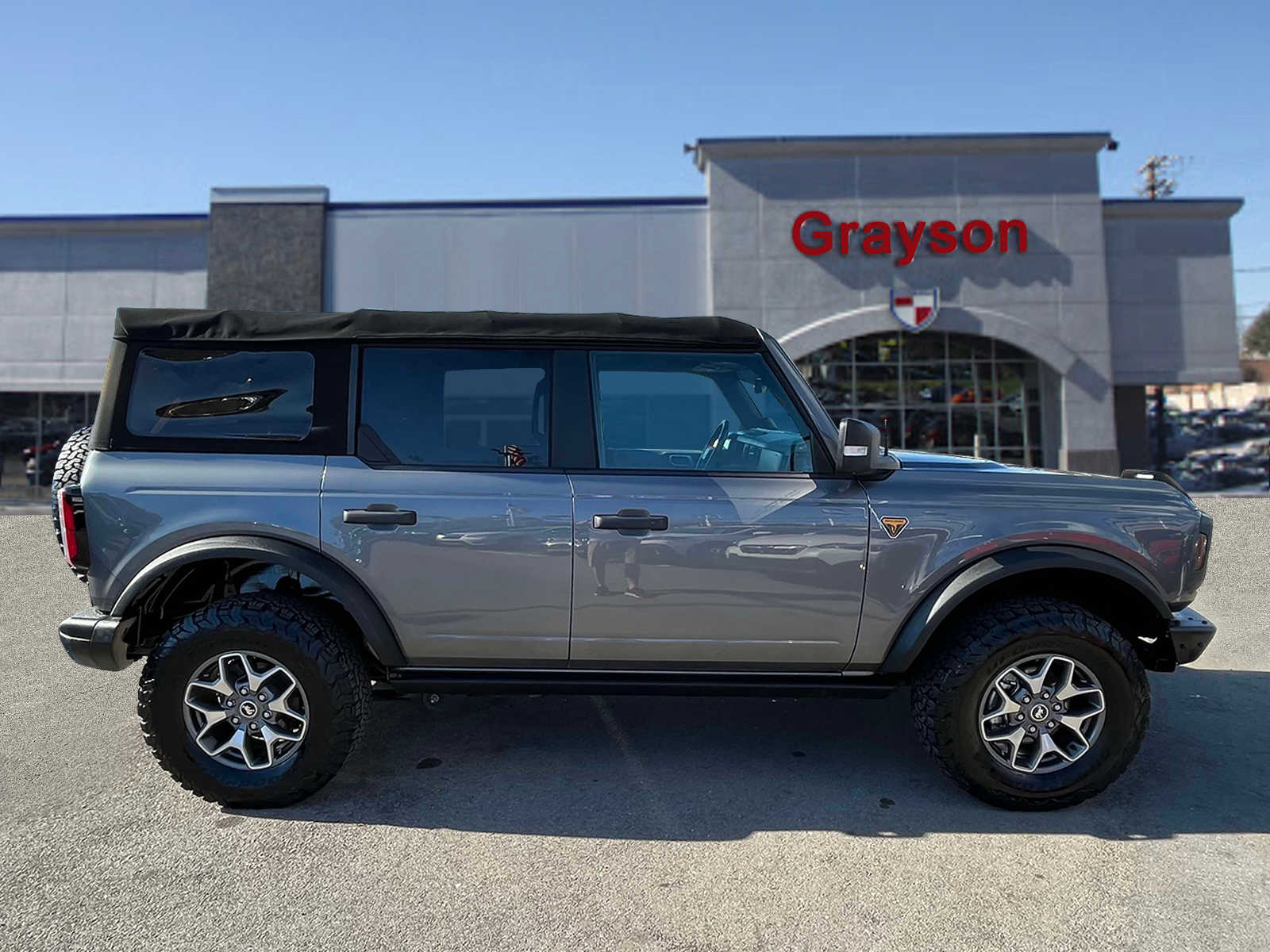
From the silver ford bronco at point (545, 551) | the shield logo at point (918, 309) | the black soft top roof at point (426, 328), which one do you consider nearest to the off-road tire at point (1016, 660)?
the silver ford bronco at point (545, 551)

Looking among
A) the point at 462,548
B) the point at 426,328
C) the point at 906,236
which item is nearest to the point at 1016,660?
the point at 462,548

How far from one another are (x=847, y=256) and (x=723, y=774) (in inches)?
594

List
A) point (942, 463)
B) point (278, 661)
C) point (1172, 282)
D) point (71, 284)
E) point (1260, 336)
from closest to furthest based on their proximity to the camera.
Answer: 1. point (278, 661)
2. point (942, 463)
3. point (1172, 282)
4. point (71, 284)
5. point (1260, 336)

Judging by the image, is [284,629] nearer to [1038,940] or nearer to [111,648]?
[111,648]

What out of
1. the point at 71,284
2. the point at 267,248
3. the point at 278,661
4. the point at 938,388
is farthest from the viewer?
the point at 71,284

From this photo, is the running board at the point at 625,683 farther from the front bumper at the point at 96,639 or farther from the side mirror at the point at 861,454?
the front bumper at the point at 96,639

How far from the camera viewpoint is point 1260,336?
2911 inches

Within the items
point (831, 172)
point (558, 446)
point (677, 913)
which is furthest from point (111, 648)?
point (831, 172)

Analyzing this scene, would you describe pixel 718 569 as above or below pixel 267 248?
below

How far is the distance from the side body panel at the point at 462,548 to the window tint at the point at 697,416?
0.37m

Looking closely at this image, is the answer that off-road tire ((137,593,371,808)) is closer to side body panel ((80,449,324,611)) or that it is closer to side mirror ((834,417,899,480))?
side body panel ((80,449,324,611))

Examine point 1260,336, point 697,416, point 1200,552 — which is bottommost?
point 1200,552

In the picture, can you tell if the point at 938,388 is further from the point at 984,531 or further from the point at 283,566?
the point at 283,566

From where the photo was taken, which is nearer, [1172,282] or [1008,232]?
[1008,232]
